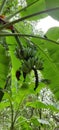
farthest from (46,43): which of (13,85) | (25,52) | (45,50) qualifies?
(13,85)

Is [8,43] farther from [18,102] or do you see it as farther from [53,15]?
[18,102]

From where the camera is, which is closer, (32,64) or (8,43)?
(32,64)

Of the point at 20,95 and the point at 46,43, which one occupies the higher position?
the point at 46,43

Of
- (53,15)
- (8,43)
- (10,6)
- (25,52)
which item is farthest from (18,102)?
(10,6)

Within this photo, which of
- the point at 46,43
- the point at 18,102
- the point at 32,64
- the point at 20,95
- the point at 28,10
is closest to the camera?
the point at 32,64

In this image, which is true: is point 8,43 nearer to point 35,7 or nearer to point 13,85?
point 35,7

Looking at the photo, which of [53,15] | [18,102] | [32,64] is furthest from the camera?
[18,102]

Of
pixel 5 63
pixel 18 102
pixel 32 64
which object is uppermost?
pixel 32 64

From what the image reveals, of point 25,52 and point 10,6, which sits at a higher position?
point 25,52

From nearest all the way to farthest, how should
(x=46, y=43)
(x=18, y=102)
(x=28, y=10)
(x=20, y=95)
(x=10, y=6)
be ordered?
(x=46, y=43) → (x=28, y=10) → (x=20, y=95) → (x=18, y=102) → (x=10, y=6)
